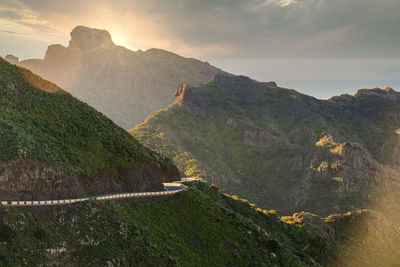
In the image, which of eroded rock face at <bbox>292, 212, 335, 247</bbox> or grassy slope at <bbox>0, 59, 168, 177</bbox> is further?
eroded rock face at <bbox>292, 212, 335, 247</bbox>

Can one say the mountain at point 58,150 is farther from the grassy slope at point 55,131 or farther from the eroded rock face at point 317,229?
the eroded rock face at point 317,229

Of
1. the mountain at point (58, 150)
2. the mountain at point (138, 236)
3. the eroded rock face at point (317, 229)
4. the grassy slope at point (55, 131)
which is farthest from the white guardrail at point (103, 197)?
the eroded rock face at point (317, 229)

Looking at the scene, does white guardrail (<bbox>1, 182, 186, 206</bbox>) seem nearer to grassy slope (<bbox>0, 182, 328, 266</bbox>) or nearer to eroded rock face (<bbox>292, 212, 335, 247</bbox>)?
grassy slope (<bbox>0, 182, 328, 266</bbox>)

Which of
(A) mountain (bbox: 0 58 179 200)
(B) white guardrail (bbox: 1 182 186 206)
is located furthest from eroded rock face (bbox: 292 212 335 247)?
(A) mountain (bbox: 0 58 179 200)

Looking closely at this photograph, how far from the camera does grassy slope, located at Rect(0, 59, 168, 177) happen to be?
129 feet

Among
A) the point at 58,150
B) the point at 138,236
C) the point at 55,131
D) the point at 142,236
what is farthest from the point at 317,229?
the point at 55,131

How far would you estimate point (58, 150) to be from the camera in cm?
4259

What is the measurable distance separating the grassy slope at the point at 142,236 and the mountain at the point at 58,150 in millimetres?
4550

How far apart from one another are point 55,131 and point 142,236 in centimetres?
2254

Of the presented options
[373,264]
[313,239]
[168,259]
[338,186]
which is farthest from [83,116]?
[338,186]

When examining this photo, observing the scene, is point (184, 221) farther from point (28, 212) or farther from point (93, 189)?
point (28, 212)

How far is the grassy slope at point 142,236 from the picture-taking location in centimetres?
2917

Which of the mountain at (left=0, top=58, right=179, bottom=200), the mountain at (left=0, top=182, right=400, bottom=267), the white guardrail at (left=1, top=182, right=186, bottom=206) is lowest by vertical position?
the mountain at (left=0, top=182, right=400, bottom=267)

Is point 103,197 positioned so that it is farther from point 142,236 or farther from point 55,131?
point 55,131
